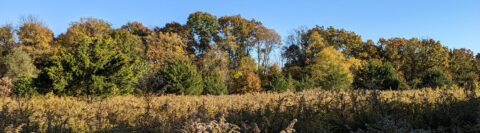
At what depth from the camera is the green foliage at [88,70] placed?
12180 millimetres

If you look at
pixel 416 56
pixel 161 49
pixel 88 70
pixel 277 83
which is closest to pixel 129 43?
pixel 161 49

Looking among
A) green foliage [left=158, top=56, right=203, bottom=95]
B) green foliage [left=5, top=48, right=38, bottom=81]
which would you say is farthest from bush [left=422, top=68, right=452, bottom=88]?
green foliage [left=5, top=48, right=38, bottom=81]

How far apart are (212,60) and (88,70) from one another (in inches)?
727

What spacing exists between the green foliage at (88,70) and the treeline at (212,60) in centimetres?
4

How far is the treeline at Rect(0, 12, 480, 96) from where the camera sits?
13.0 metres

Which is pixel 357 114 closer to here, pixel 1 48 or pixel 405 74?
pixel 405 74

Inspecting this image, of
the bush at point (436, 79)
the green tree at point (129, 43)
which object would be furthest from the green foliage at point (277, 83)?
the green tree at point (129, 43)

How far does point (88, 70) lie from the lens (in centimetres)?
1257

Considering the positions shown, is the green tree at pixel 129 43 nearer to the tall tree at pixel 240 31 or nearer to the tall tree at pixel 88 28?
the tall tree at pixel 88 28

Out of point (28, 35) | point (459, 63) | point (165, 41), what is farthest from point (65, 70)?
point (459, 63)

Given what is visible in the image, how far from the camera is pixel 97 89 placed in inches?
497

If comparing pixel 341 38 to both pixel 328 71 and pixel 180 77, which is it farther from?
pixel 180 77

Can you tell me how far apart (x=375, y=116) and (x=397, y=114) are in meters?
0.39

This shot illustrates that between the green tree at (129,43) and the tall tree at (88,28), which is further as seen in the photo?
the tall tree at (88,28)
